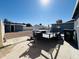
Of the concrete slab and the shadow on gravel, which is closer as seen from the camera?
the concrete slab

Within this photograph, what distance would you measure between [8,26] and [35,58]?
2961cm

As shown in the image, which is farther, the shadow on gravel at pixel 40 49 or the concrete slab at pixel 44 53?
the shadow on gravel at pixel 40 49

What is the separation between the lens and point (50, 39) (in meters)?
9.46

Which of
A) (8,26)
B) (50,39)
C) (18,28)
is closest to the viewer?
(50,39)

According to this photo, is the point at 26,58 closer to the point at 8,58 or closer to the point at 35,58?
the point at 35,58

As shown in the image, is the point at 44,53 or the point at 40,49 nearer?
the point at 44,53

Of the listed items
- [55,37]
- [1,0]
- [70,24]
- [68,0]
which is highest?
[1,0]

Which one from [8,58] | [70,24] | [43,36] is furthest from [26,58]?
[70,24]

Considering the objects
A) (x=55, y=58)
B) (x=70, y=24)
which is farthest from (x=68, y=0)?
(x=70, y=24)

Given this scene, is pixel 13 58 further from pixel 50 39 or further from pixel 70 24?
pixel 70 24

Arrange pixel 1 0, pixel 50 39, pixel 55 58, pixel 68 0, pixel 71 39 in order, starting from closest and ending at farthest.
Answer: pixel 55 58, pixel 68 0, pixel 50 39, pixel 71 39, pixel 1 0

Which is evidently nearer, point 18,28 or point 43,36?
point 43,36

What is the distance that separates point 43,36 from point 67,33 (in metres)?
3.04

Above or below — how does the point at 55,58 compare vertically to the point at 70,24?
below
